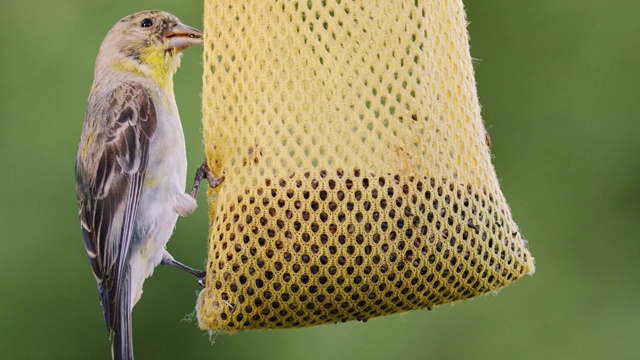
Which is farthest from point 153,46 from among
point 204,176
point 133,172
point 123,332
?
point 123,332

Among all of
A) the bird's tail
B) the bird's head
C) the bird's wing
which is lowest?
the bird's tail

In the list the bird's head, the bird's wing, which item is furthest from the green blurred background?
the bird's wing

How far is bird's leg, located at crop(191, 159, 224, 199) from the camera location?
484 centimetres

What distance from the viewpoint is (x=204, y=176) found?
16.5 feet

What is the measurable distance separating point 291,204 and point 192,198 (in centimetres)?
84

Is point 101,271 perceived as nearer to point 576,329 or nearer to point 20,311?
point 20,311

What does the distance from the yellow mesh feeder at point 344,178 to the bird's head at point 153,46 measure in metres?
0.83

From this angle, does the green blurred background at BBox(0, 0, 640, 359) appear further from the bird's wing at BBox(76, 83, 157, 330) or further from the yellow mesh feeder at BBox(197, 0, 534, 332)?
the yellow mesh feeder at BBox(197, 0, 534, 332)

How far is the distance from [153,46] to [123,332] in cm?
118

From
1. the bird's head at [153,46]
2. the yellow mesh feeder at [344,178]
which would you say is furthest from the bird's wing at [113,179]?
the yellow mesh feeder at [344,178]

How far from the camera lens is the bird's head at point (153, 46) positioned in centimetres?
557

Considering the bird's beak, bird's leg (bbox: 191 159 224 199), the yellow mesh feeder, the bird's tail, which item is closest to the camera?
the yellow mesh feeder

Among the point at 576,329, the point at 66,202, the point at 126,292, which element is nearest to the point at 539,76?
the point at 576,329

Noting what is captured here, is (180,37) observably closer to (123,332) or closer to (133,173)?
(133,173)
